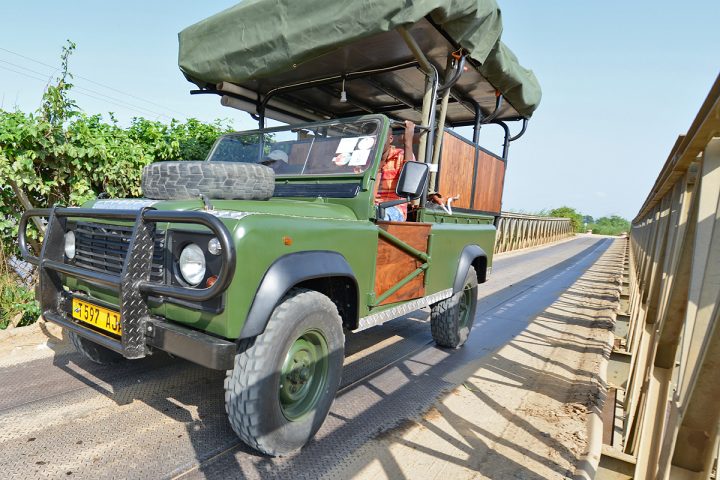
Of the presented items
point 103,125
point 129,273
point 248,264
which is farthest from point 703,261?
point 103,125

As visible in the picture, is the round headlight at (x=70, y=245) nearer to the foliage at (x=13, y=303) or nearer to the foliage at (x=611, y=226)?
the foliage at (x=13, y=303)

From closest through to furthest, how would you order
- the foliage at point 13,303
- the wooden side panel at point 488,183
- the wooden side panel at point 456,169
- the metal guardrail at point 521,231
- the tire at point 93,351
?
the tire at point 93,351 → the wooden side panel at point 456,169 → the foliage at point 13,303 → the wooden side panel at point 488,183 → the metal guardrail at point 521,231

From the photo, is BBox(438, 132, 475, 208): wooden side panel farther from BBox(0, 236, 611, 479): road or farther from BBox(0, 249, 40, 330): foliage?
BBox(0, 249, 40, 330): foliage

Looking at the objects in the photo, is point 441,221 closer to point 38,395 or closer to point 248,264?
point 248,264

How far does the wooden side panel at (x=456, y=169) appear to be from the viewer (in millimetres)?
3951

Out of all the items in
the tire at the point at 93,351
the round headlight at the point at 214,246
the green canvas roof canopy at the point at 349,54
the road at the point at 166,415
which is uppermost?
the green canvas roof canopy at the point at 349,54

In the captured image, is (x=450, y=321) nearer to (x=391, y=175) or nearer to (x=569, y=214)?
(x=391, y=175)

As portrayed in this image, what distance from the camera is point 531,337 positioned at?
512cm

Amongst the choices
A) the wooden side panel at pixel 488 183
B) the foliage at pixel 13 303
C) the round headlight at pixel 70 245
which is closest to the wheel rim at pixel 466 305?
the wooden side panel at pixel 488 183

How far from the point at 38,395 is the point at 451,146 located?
12.7ft

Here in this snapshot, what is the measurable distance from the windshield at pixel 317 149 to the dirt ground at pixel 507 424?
1938 millimetres

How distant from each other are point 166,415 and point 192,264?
4.12ft

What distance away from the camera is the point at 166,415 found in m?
2.66

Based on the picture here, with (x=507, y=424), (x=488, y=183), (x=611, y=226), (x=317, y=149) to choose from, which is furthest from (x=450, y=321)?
(x=611, y=226)
